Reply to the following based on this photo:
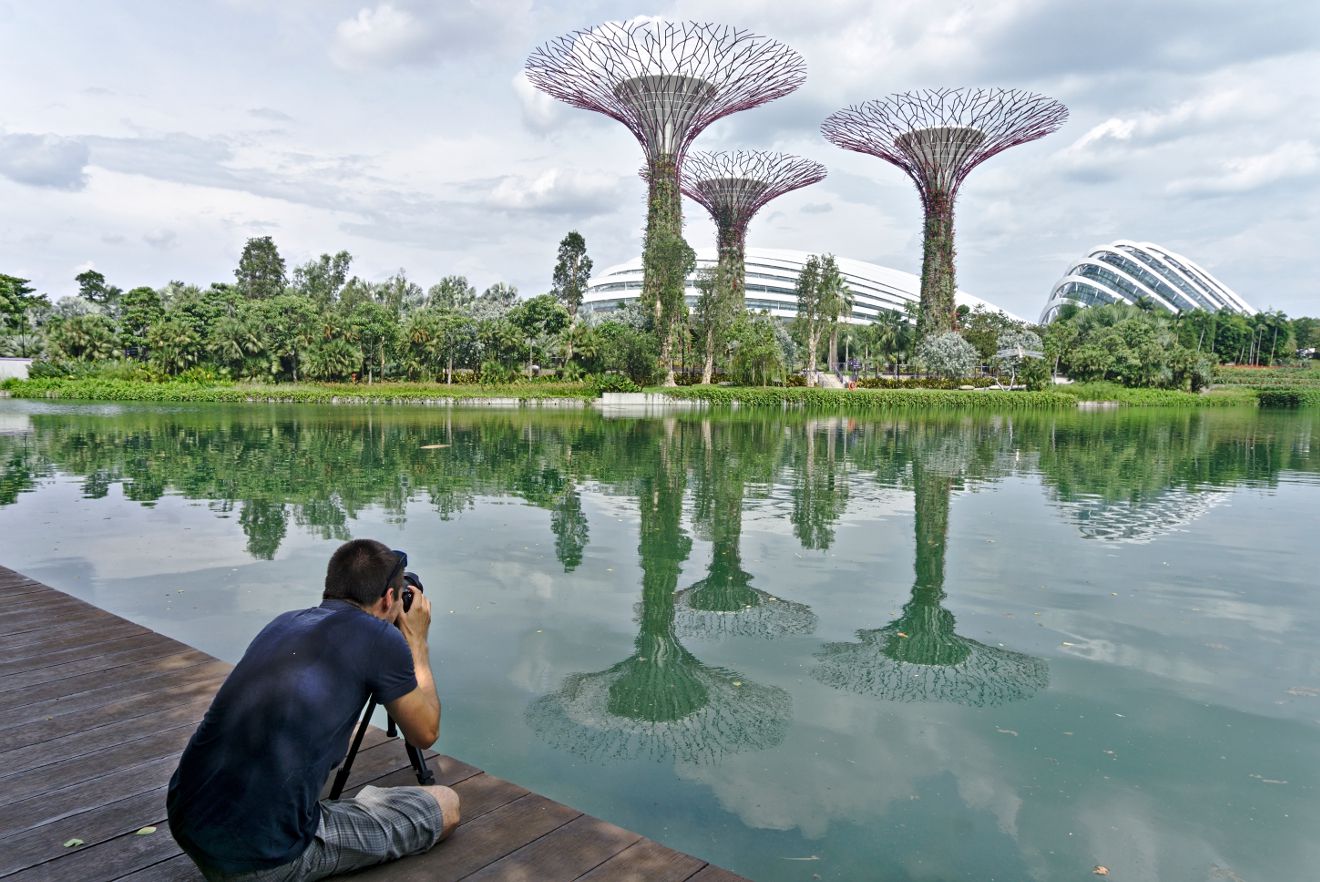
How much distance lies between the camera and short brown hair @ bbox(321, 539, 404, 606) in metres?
2.79

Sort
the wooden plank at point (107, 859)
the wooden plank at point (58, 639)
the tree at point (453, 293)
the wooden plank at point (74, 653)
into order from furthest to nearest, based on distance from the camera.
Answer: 1. the tree at point (453, 293)
2. the wooden plank at point (58, 639)
3. the wooden plank at point (74, 653)
4. the wooden plank at point (107, 859)

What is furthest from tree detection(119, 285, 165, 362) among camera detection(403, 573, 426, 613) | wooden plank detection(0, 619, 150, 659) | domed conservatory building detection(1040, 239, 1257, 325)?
domed conservatory building detection(1040, 239, 1257, 325)

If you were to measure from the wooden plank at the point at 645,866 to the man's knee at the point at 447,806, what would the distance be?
548 mm

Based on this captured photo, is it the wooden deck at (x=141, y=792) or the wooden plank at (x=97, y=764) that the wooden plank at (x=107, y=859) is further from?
the wooden plank at (x=97, y=764)

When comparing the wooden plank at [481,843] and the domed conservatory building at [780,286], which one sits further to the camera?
the domed conservatory building at [780,286]

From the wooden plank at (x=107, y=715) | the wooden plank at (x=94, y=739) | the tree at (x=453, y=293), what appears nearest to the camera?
the wooden plank at (x=94, y=739)

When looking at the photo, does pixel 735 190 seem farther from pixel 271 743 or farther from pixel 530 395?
pixel 271 743

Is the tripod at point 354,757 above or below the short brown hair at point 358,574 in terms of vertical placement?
below

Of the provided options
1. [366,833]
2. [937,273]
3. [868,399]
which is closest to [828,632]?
[366,833]

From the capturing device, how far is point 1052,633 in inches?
289

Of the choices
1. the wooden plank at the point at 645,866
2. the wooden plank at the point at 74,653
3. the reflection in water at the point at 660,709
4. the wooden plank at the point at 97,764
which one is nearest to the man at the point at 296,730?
the wooden plank at the point at 645,866

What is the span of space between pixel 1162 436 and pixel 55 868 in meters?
34.2

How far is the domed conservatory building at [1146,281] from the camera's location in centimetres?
10088

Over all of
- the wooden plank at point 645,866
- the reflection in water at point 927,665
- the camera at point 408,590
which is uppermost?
the camera at point 408,590
